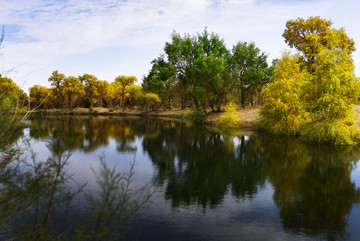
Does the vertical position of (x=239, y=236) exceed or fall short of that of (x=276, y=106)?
it falls short

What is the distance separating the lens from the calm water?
869 cm

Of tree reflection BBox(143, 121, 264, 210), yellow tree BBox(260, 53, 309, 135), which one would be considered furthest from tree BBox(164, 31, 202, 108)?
tree reflection BBox(143, 121, 264, 210)

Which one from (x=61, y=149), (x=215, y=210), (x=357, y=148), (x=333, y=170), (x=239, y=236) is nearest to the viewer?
(x=61, y=149)

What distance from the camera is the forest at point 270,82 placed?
1022 inches

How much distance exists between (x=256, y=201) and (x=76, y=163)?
1196cm

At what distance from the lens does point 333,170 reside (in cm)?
1691

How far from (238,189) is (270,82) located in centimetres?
4560

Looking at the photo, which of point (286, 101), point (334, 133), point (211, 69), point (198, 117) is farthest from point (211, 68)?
point (334, 133)

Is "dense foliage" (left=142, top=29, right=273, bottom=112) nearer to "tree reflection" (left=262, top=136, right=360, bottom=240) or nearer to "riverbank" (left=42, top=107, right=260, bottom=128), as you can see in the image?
"riverbank" (left=42, top=107, right=260, bottom=128)

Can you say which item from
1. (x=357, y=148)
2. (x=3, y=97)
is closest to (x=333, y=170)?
(x=357, y=148)

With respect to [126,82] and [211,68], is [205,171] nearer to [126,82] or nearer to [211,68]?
[211,68]

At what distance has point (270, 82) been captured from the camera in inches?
2132

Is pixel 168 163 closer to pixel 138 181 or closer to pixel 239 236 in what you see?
pixel 138 181

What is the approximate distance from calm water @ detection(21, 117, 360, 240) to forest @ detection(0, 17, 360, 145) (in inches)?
166
